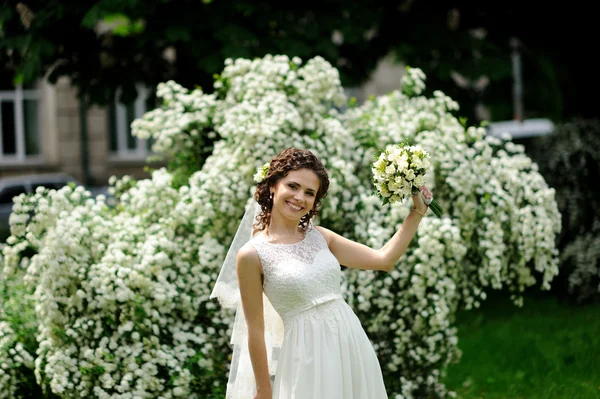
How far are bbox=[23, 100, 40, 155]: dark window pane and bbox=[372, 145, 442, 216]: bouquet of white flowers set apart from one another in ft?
63.2

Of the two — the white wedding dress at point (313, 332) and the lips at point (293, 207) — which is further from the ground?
the lips at point (293, 207)

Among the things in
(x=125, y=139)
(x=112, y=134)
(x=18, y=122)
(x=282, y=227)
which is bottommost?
(x=282, y=227)

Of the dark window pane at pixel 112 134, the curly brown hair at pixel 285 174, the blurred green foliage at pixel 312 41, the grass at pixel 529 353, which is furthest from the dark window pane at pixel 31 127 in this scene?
the curly brown hair at pixel 285 174

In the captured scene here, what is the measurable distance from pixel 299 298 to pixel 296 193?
0.45 metres

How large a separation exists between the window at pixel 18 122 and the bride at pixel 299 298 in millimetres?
19107

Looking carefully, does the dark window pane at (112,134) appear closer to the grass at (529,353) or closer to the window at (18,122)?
the window at (18,122)

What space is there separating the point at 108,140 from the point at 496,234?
17.6 m

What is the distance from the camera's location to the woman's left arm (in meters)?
3.99

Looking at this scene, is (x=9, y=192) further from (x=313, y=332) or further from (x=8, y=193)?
(x=313, y=332)

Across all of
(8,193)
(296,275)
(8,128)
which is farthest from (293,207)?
(8,128)

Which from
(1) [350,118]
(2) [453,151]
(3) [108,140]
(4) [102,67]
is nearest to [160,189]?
(1) [350,118]

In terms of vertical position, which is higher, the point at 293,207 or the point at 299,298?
the point at 293,207

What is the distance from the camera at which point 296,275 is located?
12.3ft

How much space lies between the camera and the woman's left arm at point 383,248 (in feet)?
13.1
